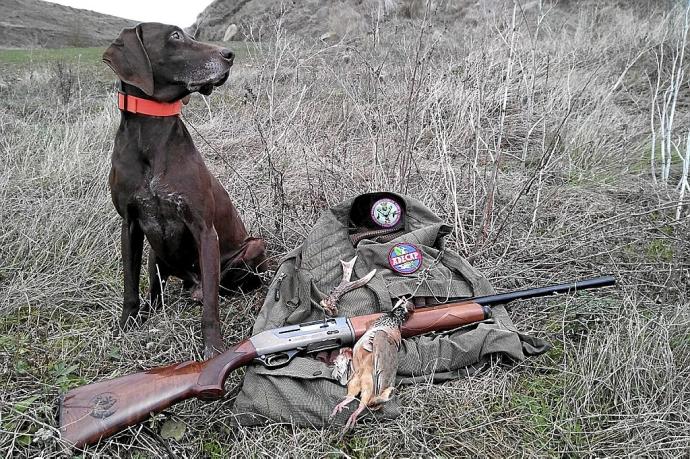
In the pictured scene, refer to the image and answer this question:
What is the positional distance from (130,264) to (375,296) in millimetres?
1322

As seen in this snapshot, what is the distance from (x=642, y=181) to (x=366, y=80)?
2.68m

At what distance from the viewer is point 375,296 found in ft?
10.0

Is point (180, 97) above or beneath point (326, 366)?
above

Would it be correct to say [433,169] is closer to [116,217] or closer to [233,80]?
[116,217]

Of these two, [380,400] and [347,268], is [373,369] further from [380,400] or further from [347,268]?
[347,268]

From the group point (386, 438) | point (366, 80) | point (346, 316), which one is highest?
point (366, 80)

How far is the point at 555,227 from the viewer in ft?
13.7

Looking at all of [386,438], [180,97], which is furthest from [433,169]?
[386,438]

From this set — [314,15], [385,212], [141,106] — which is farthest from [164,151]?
[314,15]

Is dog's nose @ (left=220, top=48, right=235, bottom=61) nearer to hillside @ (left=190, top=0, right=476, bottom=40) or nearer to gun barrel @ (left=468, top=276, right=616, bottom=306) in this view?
gun barrel @ (left=468, top=276, right=616, bottom=306)

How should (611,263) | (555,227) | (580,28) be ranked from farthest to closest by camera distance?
1. (580,28)
2. (555,227)
3. (611,263)

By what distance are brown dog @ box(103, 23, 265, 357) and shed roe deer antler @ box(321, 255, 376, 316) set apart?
568 mm

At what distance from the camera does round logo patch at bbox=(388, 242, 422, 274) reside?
3.14m

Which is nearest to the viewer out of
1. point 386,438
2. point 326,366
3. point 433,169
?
point 386,438
